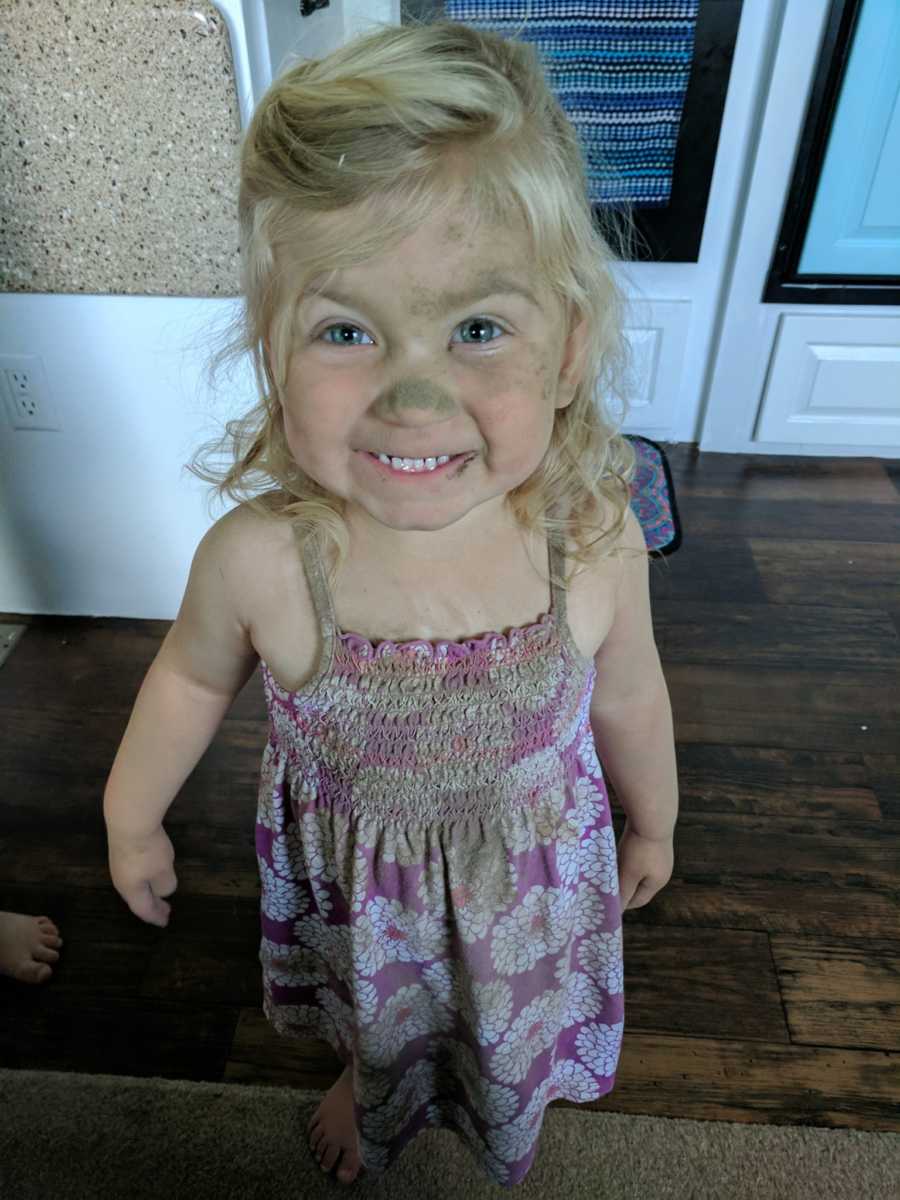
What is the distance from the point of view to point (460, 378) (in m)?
0.50

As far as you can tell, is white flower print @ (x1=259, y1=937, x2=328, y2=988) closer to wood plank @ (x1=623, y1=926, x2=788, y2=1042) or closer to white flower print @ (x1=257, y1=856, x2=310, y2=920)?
white flower print @ (x1=257, y1=856, x2=310, y2=920)

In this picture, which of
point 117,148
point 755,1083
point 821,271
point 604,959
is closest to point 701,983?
point 755,1083

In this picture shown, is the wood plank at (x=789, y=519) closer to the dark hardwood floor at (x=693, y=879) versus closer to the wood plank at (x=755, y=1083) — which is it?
the dark hardwood floor at (x=693, y=879)

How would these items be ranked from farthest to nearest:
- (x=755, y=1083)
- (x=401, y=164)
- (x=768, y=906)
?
1. (x=768, y=906)
2. (x=755, y=1083)
3. (x=401, y=164)

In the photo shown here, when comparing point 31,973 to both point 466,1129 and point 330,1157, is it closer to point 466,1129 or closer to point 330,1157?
point 330,1157

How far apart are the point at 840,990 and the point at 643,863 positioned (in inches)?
18.6

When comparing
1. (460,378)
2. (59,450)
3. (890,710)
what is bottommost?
(890,710)

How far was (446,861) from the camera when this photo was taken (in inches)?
27.0

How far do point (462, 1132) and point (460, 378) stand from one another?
0.82m

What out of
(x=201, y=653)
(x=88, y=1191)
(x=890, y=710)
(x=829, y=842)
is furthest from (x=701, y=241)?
(x=88, y=1191)

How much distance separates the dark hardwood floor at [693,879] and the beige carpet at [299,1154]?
28 mm

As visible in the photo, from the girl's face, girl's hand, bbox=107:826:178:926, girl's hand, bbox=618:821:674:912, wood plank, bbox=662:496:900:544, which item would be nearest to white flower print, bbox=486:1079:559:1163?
girl's hand, bbox=618:821:674:912

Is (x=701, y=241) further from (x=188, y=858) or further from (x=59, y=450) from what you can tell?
(x=188, y=858)

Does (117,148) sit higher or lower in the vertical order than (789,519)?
higher
